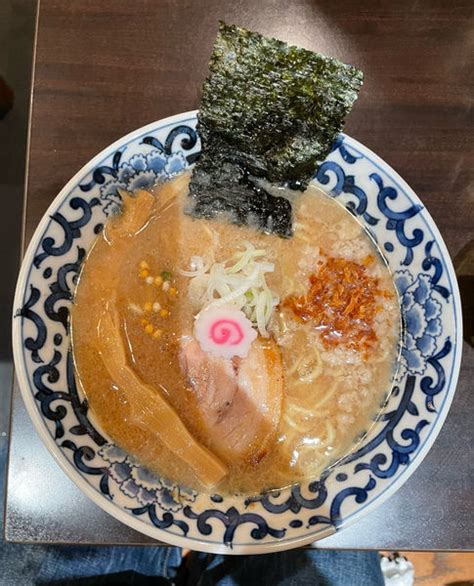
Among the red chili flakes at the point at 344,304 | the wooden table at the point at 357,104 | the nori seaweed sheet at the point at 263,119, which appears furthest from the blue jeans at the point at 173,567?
the nori seaweed sheet at the point at 263,119

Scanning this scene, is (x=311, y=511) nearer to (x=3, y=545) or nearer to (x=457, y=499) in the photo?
(x=457, y=499)

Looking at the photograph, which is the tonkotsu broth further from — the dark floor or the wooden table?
the dark floor

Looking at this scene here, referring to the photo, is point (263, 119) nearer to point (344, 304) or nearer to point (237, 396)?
point (344, 304)

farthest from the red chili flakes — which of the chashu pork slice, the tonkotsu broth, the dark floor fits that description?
the dark floor

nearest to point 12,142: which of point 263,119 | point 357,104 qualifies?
point 263,119

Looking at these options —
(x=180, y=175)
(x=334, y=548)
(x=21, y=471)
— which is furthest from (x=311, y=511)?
(x=180, y=175)

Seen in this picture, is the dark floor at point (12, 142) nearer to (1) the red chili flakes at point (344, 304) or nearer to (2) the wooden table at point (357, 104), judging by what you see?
(2) the wooden table at point (357, 104)
